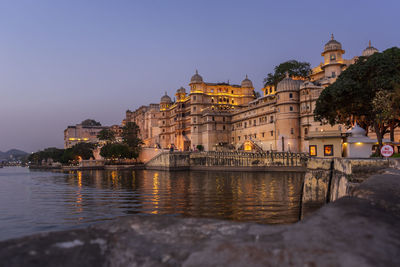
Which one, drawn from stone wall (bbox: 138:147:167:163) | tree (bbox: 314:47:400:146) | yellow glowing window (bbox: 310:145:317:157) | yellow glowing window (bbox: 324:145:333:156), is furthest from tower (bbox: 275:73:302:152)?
stone wall (bbox: 138:147:167:163)

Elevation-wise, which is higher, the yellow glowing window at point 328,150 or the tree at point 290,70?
the tree at point 290,70

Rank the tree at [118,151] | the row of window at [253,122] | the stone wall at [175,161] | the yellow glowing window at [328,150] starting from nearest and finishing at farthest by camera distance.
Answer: the yellow glowing window at [328,150], the stone wall at [175,161], the row of window at [253,122], the tree at [118,151]

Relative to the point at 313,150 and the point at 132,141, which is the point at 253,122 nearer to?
the point at 132,141

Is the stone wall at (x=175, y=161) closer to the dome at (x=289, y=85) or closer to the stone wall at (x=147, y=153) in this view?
the stone wall at (x=147, y=153)

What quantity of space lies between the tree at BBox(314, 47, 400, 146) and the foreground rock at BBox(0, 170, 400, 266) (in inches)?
1025

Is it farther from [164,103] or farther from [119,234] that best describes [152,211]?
[164,103]

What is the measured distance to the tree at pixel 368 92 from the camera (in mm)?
28061

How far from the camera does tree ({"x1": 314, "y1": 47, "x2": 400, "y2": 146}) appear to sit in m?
28.1

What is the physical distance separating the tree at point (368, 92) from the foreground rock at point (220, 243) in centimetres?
2603

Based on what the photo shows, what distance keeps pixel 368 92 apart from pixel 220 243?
33366mm

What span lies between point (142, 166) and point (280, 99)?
144ft

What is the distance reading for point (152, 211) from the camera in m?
19.4

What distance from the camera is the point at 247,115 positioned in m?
84.6

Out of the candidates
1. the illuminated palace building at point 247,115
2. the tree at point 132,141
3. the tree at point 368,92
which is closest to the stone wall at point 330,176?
the tree at point 368,92
